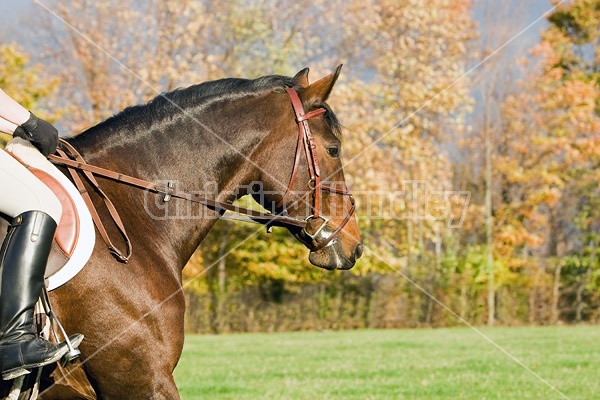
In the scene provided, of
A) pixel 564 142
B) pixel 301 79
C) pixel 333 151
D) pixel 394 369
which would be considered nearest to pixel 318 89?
pixel 301 79

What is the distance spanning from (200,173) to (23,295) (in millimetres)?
1372

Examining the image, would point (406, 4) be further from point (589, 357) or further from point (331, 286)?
point (589, 357)

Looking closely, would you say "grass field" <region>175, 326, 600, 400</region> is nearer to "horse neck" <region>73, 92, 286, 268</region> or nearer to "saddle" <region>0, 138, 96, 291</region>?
"horse neck" <region>73, 92, 286, 268</region>

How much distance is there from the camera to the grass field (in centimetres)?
948

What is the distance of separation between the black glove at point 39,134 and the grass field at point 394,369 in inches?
235

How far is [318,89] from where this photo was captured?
187 inches

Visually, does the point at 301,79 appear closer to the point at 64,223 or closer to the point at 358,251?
the point at 358,251

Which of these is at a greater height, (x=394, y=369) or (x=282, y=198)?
(x=282, y=198)

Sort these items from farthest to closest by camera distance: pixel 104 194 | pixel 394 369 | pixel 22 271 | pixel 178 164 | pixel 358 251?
pixel 394 369, pixel 358 251, pixel 178 164, pixel 104 194, pixel 22 271

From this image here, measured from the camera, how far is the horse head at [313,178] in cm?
469

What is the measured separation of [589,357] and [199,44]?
17369 mm

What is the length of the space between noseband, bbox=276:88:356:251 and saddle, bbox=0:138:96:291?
4.16 feet

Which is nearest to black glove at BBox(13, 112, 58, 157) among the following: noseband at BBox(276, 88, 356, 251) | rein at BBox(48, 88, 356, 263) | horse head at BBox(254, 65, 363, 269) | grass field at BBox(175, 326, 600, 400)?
rein at BBox(48, 88, 356, 263)

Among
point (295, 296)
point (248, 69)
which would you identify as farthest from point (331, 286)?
point (248, 69)
